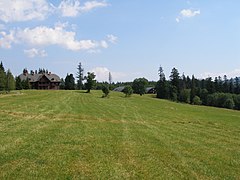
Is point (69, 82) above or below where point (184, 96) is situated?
above

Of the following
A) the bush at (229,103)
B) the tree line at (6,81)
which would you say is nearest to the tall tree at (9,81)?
the tree line at (6,81)

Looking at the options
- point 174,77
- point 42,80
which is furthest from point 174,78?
point 42,80

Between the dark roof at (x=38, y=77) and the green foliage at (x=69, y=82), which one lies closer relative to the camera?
the dark roof at (x=38, y=77)

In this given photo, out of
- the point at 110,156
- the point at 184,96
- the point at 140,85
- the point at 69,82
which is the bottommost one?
the point at 184,96

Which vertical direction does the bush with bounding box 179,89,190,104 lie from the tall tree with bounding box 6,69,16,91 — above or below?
below

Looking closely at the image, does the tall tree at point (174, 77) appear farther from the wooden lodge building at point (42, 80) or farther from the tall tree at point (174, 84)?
the wooden lodge building at point (42, 80)

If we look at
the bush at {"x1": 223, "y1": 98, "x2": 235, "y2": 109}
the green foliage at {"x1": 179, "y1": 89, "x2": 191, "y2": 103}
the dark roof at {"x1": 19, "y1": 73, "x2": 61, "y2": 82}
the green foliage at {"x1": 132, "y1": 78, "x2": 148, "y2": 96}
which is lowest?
the bush at {"x1": 223, "y1": 98, "x2": 235, "y2": 109}

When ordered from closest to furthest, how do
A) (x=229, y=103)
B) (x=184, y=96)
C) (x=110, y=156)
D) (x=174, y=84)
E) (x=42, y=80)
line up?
1. (x=110, y=156)
2. (x=229, y=103)
3. (x=184, y=96)
4. (x=174, y=84)
5. (x=42, y=80)

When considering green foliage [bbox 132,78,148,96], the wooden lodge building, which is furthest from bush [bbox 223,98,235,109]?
the wooden lodge building

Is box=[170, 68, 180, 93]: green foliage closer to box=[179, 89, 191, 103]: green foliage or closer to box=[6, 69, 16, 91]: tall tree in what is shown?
box=[179, 89, 191, 103]: green foliage

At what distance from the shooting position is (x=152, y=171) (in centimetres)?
1109

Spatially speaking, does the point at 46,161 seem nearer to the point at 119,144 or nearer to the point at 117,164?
the point at 117,164

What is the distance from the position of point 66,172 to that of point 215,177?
5542 millimetres

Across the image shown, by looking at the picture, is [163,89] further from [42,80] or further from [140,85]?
[42,80]
